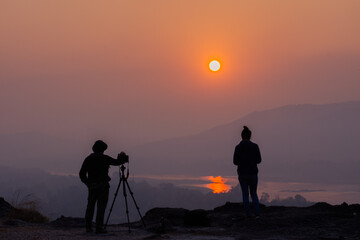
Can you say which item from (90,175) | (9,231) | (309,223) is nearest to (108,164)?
(90,175)

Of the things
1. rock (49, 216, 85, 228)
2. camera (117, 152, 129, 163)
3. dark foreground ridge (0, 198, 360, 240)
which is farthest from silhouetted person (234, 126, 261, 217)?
rock (49, 216, 85, 228)

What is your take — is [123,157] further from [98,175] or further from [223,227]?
[223,227]

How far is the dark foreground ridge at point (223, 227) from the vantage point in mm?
13188

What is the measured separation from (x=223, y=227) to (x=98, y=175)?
435cm

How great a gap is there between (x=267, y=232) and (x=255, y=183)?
6.66 ft

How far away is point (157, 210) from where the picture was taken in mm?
20422

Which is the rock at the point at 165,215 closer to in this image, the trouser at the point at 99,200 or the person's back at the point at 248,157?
the person's back at the point at 248,157

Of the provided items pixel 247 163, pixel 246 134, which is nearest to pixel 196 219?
pixel 247 163

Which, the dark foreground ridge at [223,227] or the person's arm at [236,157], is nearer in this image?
the dark foreground ridge at [223,227]

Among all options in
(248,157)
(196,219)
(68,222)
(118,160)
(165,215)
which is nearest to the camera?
(118,160)

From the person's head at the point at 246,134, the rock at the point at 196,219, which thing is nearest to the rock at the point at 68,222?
the rock at the point at 196,219

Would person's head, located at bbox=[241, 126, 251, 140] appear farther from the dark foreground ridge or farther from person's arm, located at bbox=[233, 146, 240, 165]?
the dark foreground ridge

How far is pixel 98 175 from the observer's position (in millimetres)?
13977

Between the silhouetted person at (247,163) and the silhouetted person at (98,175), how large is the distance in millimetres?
3656
